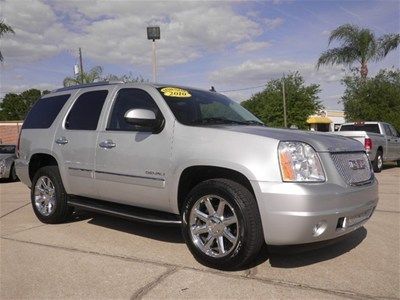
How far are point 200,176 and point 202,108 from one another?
0.95m

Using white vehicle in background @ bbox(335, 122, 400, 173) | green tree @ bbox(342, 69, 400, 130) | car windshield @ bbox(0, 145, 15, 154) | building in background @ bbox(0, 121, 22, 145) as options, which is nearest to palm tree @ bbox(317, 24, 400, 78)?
green tree @ bbox(342, 69, 400, 130)

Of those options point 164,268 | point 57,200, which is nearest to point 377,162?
point 57,200

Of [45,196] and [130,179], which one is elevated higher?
[130,179]

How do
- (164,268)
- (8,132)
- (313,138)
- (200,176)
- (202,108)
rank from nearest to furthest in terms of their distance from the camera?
(313,138)
(164,268)
(200,176)
(202,108)
(8,132)

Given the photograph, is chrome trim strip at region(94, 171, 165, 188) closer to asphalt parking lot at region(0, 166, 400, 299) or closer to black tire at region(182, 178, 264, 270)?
black tire at region(182, 178, 264, 270)

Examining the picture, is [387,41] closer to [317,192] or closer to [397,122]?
[397,122]

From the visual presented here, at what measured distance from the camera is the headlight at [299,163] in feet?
13.1

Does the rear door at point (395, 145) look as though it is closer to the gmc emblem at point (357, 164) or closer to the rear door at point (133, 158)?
the gmc emblem at point (357, 164)

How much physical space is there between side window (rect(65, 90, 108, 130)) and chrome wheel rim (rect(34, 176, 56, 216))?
0.93m

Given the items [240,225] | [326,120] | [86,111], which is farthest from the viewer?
[326,120]

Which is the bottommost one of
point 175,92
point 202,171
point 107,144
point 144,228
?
point 144,228

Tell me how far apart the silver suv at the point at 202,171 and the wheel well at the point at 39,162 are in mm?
63

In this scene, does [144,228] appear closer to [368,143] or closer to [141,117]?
[141,117]

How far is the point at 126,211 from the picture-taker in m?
5.33
